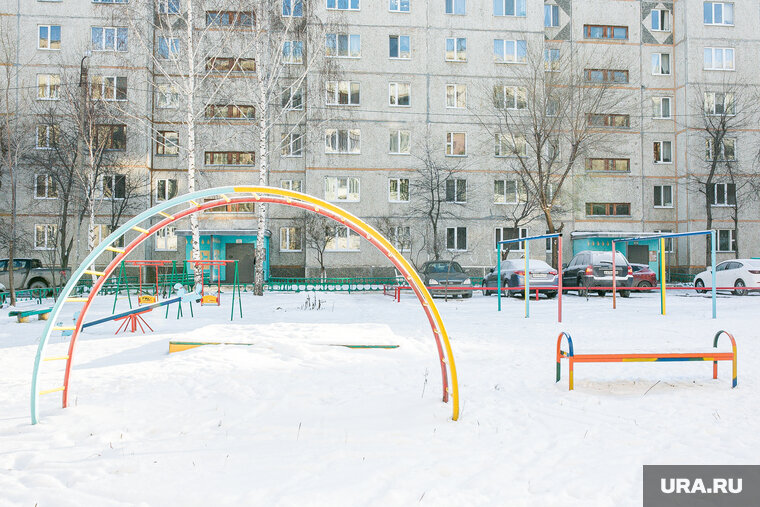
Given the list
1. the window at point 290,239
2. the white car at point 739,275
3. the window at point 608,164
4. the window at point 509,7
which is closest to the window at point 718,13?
the window at point 608,164

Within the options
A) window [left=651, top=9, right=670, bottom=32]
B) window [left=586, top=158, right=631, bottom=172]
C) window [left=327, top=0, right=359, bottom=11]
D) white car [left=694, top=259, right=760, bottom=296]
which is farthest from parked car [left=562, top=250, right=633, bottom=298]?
window [left=651, top=9, right=670, bottom=32]

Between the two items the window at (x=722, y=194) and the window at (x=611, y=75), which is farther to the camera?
the window at (x=611, y=75)

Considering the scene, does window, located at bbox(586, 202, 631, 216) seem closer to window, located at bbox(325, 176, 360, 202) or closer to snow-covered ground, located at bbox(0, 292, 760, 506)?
window, located at bbox(325, 176, 360, 202)

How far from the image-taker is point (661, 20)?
3781 cm

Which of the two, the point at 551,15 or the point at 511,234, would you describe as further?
the point at 551,15

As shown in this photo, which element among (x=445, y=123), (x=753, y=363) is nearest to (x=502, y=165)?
(x=445, y=123)

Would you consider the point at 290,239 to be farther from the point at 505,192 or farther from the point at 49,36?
the point at 49,36

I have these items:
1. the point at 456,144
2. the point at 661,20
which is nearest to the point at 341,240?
the point at 456,144

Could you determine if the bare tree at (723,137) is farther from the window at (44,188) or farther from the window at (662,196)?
the window at (44,188)

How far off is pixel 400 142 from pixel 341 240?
7051 mm

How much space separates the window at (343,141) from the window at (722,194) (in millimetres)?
23098

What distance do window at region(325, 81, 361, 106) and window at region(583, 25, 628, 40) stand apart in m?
16.1

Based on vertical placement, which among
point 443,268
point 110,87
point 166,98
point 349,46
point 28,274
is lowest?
point 28,274

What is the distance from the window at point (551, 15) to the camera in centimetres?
3684
